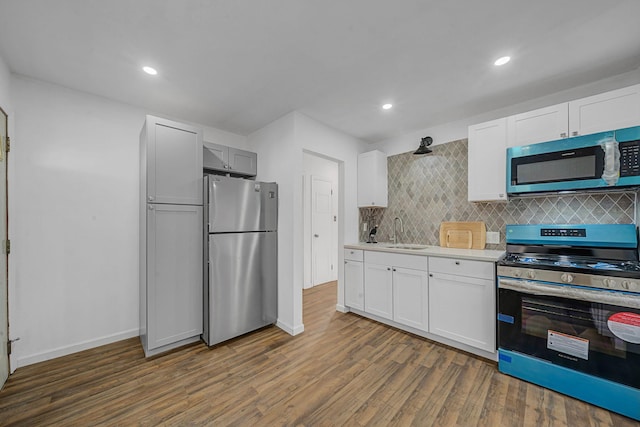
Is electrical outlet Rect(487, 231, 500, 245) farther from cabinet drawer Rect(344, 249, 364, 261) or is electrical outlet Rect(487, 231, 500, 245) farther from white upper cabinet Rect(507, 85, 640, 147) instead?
cabinet drawer Rect(344, 249, 364, 261)

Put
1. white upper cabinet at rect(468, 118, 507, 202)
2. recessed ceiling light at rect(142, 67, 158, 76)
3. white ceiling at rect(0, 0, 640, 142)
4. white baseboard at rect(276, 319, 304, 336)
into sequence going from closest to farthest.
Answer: white ceiling at rect(0, 0, 640, 142)
recessed ceiling light at rect(142, 67, 158, 76)
white upper cabinet at rect(468, 118, 507, 202)
white baseboard at rect(276, 319, 304, 336)

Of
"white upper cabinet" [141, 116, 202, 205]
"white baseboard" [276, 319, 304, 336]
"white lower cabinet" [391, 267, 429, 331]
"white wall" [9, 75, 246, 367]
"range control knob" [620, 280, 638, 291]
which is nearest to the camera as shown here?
"range control knob" [620, 280, 638, 291]

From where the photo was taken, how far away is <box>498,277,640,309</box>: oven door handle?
160cm

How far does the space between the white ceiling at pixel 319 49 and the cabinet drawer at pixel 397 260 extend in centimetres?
171

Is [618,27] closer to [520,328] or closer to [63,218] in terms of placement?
[520,328]

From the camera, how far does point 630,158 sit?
1.85m

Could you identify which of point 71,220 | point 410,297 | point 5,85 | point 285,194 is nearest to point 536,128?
A: point 410,297

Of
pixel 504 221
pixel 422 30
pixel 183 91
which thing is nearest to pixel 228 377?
pixel 183 91

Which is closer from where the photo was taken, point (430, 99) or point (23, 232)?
point (23, 232)

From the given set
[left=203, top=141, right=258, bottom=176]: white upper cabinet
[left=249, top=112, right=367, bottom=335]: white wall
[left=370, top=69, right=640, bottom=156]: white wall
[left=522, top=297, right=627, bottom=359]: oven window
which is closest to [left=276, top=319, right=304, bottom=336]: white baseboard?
[left=249, top=112, right=367, bottom=335]: white wall

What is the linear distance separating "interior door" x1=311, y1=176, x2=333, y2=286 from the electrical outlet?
9.37 ft

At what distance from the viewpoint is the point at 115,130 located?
2584mm

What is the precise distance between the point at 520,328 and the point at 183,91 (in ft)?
12.1

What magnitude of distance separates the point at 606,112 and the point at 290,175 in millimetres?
2832
